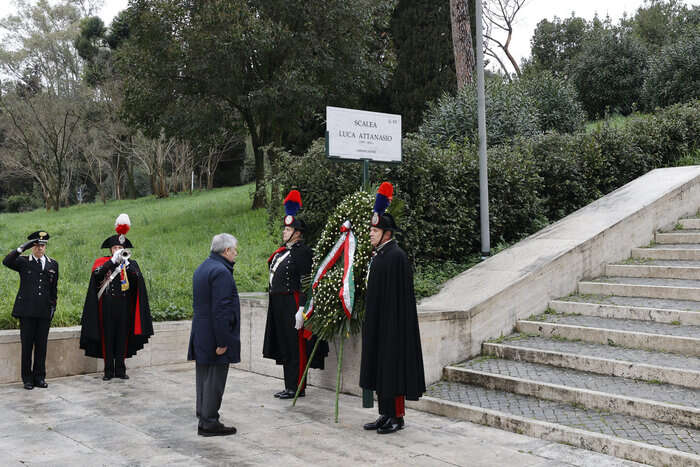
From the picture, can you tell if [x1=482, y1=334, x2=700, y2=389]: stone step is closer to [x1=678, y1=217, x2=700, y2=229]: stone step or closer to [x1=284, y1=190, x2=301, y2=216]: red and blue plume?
[x1=284, y1=190, x2=301, y2=216]: red and blue plume

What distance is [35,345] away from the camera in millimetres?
7953

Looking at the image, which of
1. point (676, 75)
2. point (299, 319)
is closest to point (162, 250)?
point (299, 319)

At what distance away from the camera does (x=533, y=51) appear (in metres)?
42.1

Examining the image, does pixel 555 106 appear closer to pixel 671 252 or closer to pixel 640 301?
pixel 671 252

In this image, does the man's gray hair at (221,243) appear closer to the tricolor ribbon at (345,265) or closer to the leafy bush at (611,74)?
the tricolor ribbon at (345,265)

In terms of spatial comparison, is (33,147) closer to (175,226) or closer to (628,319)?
(175,226)

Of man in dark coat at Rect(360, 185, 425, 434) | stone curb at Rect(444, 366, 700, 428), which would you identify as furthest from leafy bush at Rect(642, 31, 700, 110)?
man in dark coat at Rect(360, 185, 425, 434)

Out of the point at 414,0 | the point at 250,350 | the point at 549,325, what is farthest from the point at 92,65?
the point at 549,325

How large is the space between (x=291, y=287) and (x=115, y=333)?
271 cm

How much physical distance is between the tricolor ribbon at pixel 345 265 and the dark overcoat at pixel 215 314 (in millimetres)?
1124

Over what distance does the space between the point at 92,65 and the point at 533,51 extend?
27.7 meters

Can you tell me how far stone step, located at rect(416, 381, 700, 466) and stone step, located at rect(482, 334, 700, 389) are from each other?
0.67m

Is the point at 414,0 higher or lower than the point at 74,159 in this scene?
higher

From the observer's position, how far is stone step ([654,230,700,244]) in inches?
377
